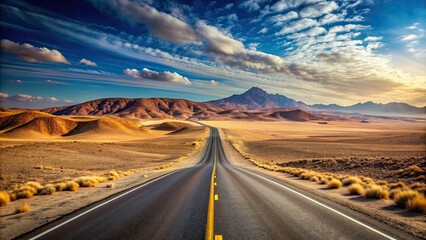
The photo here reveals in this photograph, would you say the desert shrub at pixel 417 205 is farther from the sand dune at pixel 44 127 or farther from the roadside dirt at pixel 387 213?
the sand dune at pixel 44 127

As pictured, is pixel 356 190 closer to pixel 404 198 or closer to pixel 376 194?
pixel 376 194

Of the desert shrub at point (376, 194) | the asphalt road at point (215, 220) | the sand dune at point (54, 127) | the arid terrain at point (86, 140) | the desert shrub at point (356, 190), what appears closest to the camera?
the asphalt road at point (215, 220)

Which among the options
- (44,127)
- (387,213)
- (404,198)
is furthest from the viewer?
(44,127)

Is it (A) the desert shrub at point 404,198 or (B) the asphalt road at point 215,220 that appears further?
(A) the desert shrub at point 404,198

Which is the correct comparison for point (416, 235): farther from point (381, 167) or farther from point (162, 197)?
point (381, 167)

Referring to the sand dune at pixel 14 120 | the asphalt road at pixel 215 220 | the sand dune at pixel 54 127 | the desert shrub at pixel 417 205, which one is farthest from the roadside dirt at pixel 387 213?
the sand dune at pixel 14 120

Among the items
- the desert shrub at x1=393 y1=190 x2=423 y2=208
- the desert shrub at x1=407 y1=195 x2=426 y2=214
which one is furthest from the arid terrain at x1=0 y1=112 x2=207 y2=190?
the desert shrub at x1=407 y1=195 x2=426 y2=214

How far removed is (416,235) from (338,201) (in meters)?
4.04

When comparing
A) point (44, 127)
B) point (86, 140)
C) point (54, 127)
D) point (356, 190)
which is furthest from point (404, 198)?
point (54, 127)

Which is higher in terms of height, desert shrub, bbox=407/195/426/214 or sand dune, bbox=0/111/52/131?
sand dune, bbox=0/111/52/131

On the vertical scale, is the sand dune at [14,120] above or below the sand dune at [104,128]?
above

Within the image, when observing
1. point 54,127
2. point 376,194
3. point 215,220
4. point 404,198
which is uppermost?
point 54,127

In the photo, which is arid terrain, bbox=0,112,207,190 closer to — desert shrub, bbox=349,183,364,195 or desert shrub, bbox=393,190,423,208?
desert shrub, bbox=349,183,364,195

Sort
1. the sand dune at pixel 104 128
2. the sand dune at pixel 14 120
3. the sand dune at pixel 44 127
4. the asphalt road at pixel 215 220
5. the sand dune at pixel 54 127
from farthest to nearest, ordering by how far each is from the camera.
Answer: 1. the sand dune at pixel 14 120
2. the sand dune at pixel 104 128
3. the sand dune at pixel 54 127
4. the sand dune at pixel 44 127
5. the asphalt road at pixel 215 220
